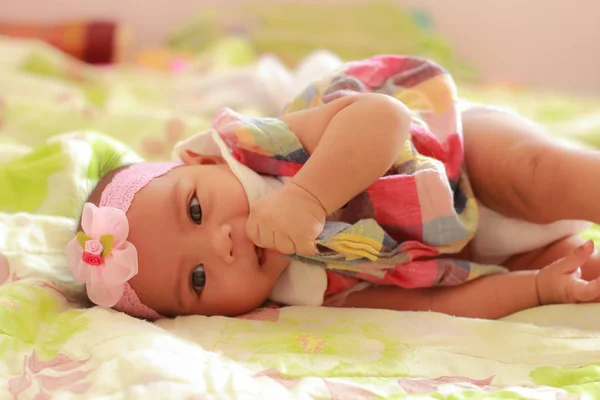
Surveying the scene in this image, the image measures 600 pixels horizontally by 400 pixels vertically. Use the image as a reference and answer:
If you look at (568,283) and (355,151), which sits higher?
(355,151)

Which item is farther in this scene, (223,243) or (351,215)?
(351,215)

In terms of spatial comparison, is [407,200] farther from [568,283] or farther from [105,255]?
[105,255]

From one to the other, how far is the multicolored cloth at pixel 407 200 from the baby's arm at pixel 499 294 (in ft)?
0.08

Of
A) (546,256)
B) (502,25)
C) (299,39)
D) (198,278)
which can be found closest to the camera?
(198,278)

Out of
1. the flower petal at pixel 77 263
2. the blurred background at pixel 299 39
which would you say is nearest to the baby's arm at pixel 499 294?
the flower petal at pixel 77 263

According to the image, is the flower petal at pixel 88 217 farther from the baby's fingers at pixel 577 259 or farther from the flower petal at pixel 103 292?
the baby's fingers at pixel 577 259

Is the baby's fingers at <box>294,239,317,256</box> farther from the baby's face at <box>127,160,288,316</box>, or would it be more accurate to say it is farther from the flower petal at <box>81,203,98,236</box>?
the flower petal at <box>81,203,98,236</box>

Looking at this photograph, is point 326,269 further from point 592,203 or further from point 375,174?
point 592,203

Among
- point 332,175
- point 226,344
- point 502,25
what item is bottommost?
point 226,344

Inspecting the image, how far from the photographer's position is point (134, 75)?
2396mm

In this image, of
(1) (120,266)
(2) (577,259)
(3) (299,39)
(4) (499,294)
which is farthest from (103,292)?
(3) (299,39)

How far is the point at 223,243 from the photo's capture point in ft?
3.07

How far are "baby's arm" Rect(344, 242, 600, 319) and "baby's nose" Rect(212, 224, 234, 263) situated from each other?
239 mm

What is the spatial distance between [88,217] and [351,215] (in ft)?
1.32
